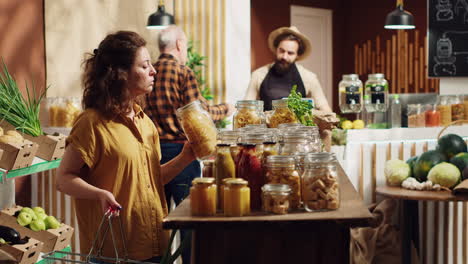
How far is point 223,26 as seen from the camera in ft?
22.4

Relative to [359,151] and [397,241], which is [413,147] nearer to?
[359,151]

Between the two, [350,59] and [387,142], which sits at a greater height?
[350,59]

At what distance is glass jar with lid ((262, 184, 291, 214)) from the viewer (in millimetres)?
1868

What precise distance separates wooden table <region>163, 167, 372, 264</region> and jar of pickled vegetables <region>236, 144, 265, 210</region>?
0.25ft

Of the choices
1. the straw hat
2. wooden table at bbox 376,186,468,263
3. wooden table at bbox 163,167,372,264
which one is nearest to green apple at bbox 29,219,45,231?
wooden table at bbox 163,167,372,264

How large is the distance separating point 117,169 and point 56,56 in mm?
3249

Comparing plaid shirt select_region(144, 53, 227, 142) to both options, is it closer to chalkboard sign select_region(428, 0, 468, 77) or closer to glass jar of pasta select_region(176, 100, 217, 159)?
glass jar of pasta select_region(176, 100, 217, 159)

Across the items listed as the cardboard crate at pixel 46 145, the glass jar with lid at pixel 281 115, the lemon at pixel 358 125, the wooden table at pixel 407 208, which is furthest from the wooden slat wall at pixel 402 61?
the glass jar with lid at pixel 281 115

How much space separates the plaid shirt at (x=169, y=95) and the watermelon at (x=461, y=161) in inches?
62.1

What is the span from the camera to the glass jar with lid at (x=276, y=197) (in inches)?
73.5

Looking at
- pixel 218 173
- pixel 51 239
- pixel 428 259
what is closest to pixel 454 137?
pixel 428 259

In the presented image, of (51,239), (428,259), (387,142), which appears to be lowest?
(428,259)

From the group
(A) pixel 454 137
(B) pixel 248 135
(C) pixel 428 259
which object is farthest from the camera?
(C) pixel 428 259

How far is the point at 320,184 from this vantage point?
75.9 inches
